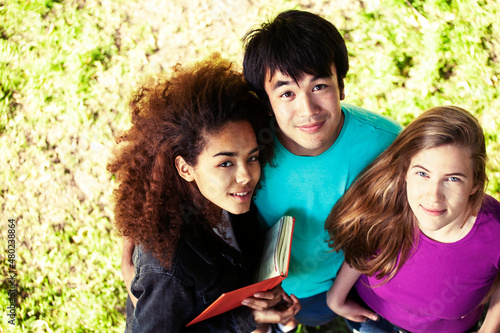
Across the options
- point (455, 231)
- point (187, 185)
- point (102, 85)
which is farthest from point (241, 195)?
point (102, 85)

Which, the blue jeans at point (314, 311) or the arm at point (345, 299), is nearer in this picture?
the arm at point (345, 299)

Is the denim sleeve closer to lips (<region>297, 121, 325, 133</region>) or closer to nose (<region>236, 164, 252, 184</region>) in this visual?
nose (<region>236, 164, 252, 184</region>)

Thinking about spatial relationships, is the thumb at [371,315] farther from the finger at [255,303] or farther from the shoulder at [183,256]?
Answer: the shoulder at [183,256]

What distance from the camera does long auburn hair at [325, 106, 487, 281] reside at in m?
1.59

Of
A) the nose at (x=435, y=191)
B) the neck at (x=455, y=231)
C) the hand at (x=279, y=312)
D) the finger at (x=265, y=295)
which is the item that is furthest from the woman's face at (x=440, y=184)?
the hand at (x=279, y=312)

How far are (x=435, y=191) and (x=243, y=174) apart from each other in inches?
29.6

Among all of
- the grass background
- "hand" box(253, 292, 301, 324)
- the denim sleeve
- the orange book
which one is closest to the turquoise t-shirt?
the orange book

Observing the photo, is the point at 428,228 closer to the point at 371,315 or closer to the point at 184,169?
the point at 371,315

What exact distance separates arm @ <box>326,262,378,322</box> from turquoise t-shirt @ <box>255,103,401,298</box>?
0.18m

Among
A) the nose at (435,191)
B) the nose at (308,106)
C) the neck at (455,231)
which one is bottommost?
the neck at (455,231)

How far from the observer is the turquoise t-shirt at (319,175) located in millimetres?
1901

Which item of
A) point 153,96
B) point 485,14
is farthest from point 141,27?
point 485,14

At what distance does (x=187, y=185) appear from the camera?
74.5 inches

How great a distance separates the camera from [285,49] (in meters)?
1.72
